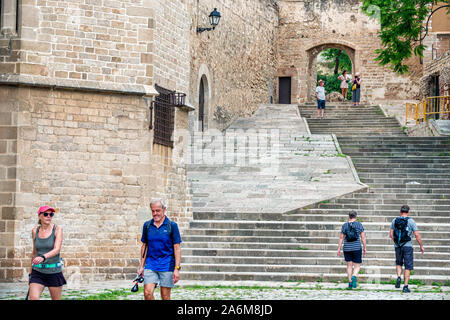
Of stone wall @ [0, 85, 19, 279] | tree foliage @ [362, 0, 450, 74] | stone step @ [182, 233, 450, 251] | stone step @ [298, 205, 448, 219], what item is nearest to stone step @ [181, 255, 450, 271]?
stone step @ [182, 233, 450, 251]

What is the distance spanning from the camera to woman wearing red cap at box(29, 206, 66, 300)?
7488mm

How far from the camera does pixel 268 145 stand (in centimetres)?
2167

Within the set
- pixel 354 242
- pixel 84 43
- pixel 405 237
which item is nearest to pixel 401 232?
pixel 405 237

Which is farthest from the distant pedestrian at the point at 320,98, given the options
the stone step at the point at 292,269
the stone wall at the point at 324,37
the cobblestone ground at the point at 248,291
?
the cobblestone ground at the point at 248,291

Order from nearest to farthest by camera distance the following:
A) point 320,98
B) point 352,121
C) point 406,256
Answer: point 406,256
point 352,121
point 320,98

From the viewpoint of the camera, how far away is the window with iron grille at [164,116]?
14.1 metres

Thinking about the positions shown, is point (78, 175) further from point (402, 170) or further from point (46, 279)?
point (402, 170)

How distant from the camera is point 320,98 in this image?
88.4 ft

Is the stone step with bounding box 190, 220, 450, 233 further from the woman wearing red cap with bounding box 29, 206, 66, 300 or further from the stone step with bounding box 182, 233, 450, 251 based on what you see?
the woman wearing red cap with bounding box 29, 206, 66, 300

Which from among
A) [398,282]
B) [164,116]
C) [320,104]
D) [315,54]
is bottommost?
[398,282]

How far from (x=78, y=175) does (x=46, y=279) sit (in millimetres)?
5462

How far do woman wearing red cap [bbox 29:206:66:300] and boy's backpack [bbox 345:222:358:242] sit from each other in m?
5.44

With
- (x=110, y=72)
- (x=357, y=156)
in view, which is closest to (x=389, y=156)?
(x=357, y=156)

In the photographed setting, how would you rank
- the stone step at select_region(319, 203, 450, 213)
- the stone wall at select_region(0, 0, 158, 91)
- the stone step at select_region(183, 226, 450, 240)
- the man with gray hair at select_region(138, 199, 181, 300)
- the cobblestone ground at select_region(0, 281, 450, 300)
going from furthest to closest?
1. the stone step at select_region(319, 203, 450, 213)
2. the stone step at select_region(183, 226, 450, 240)
3. the stone wall at select_region(0, 0, 158, 91)
4. the cobblestone ground at select_region(0, 281, 450, 300)
5. the man with gray hair at select_region(138, 199, 181, 300)
